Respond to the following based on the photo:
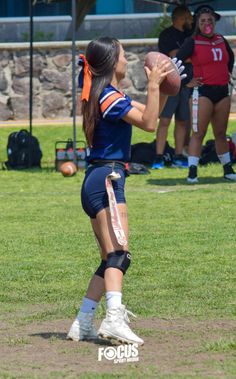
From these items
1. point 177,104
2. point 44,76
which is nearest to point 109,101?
point 177,104

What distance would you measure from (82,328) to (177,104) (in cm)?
1111

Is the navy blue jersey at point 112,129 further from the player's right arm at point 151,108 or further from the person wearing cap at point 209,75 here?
the person wearing cap at point 209,75

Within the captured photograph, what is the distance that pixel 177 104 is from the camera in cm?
1767

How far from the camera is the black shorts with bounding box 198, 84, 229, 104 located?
1488cm

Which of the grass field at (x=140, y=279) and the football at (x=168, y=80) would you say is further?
the football at (x=168, y=80)

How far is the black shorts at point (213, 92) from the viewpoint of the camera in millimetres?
14883

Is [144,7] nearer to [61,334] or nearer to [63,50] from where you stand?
[63,50]

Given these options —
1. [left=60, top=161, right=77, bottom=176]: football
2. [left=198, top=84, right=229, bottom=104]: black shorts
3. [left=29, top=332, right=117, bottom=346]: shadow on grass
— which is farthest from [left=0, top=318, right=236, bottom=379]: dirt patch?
[left=60, top=161, right=77, bottom=176]: football

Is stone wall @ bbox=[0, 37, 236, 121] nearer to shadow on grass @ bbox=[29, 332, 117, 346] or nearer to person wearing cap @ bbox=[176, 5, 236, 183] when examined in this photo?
person wearing cap @ bbox=[176, 5, 236, 183]

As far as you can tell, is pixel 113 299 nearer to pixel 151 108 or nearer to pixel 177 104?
pixel 151 108

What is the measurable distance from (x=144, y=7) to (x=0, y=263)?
1835 cm

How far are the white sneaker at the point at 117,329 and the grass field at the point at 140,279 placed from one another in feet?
0.30

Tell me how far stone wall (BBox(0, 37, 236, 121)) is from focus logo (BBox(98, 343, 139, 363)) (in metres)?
18.2

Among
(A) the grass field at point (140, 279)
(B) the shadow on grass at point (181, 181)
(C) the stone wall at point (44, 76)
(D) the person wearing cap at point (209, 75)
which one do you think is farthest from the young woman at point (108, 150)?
(C) the stone wall at point (44, 76)
